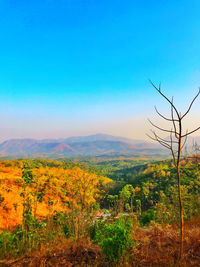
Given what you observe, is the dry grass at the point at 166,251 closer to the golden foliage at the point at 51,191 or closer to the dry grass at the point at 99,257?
the dry grass at the point at 99,257

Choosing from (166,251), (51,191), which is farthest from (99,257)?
(51,191)

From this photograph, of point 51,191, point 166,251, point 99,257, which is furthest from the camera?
point 51,191

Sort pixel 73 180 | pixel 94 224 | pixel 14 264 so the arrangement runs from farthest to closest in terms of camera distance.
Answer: pixel 73 180
pixel 94 224
pixel 14 264

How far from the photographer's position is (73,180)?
937 cm

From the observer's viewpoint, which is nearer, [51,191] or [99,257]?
[99,257]

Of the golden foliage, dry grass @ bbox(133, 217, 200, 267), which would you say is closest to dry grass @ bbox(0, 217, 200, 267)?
dry grass @ bbox(133, 217, 200, 267)

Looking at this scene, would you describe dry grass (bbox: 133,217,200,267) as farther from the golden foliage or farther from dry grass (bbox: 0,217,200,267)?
the golden foliage

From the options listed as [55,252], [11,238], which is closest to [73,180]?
[11,238]

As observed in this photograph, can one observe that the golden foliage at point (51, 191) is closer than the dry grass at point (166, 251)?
No

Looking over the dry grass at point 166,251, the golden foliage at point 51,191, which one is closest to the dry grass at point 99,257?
the dry grass at point 166,251

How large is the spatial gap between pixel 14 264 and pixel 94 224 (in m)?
3.37

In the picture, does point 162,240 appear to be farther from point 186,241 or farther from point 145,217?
point 145,217

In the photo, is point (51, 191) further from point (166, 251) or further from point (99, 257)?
point (166, 251)

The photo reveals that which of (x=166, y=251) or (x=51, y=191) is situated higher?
(x=51, y=191)
